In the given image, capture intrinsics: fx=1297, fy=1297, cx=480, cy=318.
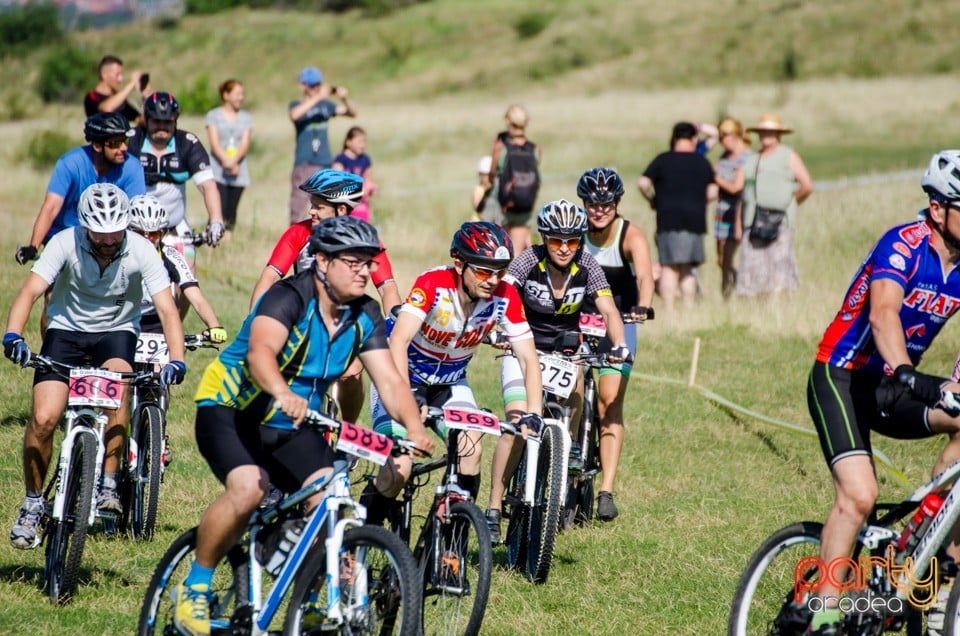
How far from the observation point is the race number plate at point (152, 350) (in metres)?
8.47

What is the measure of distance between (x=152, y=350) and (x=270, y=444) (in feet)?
10.1

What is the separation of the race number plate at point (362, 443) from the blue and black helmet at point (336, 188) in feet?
10.5

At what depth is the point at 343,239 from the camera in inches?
213

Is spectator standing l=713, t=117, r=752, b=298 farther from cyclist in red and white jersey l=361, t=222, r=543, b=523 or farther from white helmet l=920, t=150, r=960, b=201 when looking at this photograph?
white helmet l=920, t=150, r=960, b=201

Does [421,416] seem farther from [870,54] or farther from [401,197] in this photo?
[870,54]

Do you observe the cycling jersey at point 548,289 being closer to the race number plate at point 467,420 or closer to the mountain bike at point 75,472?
the race number plate at point 467,420

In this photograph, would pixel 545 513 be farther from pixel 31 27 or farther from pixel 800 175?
pixel 31 27

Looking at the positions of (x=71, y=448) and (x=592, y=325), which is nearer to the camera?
(x=71, y=448)

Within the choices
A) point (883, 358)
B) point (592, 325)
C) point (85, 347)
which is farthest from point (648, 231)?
point (883, 358)

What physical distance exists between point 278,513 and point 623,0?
80.8 m

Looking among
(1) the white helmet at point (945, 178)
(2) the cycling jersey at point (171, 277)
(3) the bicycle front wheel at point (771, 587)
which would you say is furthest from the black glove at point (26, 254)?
(1) the white helmet at point (945, 178)

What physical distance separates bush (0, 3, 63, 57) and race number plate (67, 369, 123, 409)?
70.3 m

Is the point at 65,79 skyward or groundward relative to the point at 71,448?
skyward

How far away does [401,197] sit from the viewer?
1123 inches
